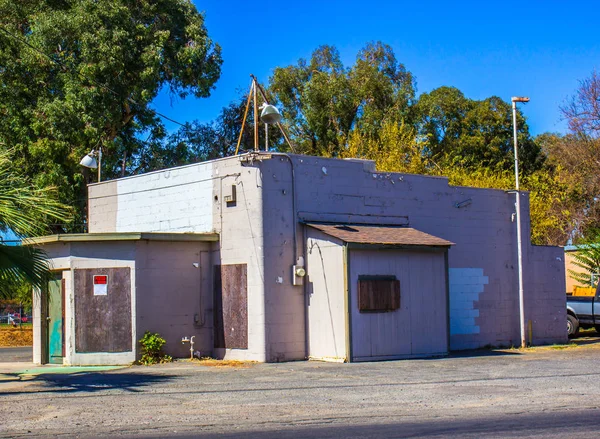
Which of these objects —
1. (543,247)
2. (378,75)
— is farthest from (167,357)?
(378,75)

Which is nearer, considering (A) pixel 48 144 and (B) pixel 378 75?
(A) pixel 48 144

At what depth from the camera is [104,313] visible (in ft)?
60.1

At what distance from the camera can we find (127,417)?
10.5 m

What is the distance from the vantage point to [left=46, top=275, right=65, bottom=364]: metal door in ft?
62.1

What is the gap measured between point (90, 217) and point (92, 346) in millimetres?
5532

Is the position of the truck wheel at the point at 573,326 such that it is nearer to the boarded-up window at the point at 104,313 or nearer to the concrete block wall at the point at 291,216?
the concrete block wall at the point at 291,216

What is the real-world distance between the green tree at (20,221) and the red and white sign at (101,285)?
4.72 m

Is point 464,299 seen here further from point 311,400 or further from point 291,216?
point 311,400

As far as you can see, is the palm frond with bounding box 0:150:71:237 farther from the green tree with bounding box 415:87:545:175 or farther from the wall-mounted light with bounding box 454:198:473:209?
the green tree with bounding box 415:87:545:175

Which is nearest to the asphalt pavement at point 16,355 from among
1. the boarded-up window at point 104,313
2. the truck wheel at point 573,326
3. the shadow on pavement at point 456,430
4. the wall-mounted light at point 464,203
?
the boarded-up window at point 104,313

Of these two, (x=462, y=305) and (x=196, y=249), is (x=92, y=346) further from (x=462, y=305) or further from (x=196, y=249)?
(x=462, y=305)

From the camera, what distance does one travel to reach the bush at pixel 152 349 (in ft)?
59.4

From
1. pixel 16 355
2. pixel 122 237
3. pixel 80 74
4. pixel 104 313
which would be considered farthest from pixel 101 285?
pixel 80 74

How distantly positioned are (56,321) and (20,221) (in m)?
6.76
